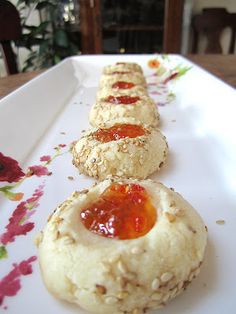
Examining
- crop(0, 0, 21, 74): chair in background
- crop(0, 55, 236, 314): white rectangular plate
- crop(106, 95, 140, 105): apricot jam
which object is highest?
crop(0, 0, 21, 74): chair in background

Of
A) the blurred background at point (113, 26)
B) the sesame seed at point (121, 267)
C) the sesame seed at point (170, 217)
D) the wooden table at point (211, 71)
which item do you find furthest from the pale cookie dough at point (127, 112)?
the blurred background at point (113, 26)

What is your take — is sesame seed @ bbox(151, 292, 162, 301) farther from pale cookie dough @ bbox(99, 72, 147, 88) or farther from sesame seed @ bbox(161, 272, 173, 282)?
pale cookie dough @ bbox(99, 72, 147, 88)

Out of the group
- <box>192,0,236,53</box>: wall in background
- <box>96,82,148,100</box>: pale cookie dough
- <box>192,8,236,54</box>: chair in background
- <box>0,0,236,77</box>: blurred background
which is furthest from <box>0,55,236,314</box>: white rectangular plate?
<box>192,0,236,53</box>: wall in background

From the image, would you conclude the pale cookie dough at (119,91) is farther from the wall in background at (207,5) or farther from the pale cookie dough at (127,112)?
the wall in background at (207,5)

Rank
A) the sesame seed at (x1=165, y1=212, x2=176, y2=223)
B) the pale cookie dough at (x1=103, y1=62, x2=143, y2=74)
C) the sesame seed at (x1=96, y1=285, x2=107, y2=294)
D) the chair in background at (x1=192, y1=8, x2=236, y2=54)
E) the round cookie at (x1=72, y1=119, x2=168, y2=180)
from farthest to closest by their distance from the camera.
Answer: the chair in background at (x1=192, y1=8, x2=236, y2=54), the pale cookie dough at (x1=103, y1=62, x2=143, y2=74), the round cookie at (x1=72, y1=119, x2=168, y2=180), the sesame seed at (x1=165, y1=212, x2=176, y2=223), the sesame seed at (x1=96, y1=285, x2=107, y2=294)

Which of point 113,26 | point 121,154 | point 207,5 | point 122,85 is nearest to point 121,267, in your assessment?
point 121,154

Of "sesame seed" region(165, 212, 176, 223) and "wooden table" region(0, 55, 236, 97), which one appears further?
"wooden table" region(0, 55, 236, 97)

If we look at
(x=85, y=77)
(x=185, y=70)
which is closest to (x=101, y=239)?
(x=185, y=70)
